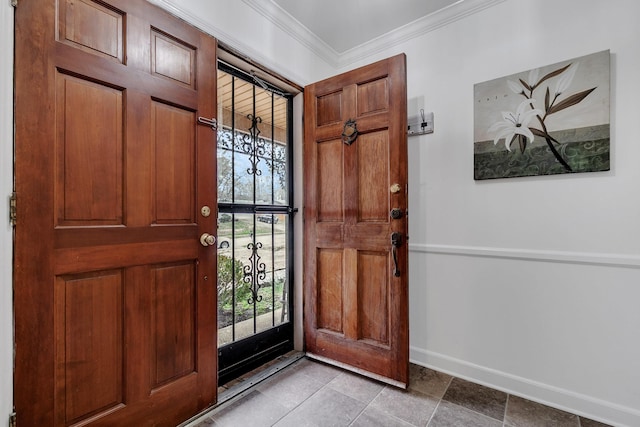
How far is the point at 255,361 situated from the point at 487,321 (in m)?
1.71

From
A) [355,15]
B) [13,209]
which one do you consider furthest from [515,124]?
[13,209]

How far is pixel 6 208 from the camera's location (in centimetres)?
109

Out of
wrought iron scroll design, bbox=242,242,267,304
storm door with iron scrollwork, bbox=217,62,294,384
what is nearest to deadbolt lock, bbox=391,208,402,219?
storm door with iron scrollwork, bbox=217,62,294,384

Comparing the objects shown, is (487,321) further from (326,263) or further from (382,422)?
(326,263)

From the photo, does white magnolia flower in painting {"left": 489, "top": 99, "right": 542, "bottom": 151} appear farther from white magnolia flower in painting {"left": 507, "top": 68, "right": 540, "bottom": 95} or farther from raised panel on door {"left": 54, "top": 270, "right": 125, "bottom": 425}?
raised panel on door {"left": 54, "top": 270, "right": 125, "bottom": 425}

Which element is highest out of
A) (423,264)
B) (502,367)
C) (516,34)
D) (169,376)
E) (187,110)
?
(516,34)

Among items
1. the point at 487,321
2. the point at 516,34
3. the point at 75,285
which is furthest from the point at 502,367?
the point at 75,285

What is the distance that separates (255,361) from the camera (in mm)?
2174

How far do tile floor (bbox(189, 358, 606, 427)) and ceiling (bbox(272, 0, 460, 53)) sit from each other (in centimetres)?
273

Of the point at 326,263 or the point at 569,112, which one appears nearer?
the point at 569,112

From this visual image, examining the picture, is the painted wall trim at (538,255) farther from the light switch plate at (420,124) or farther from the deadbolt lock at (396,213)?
the light switch plate at (420,124)

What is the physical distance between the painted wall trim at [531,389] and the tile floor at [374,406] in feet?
0.15

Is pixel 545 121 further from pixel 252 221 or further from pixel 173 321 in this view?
pixel 173 321

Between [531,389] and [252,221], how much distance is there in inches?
85.8
